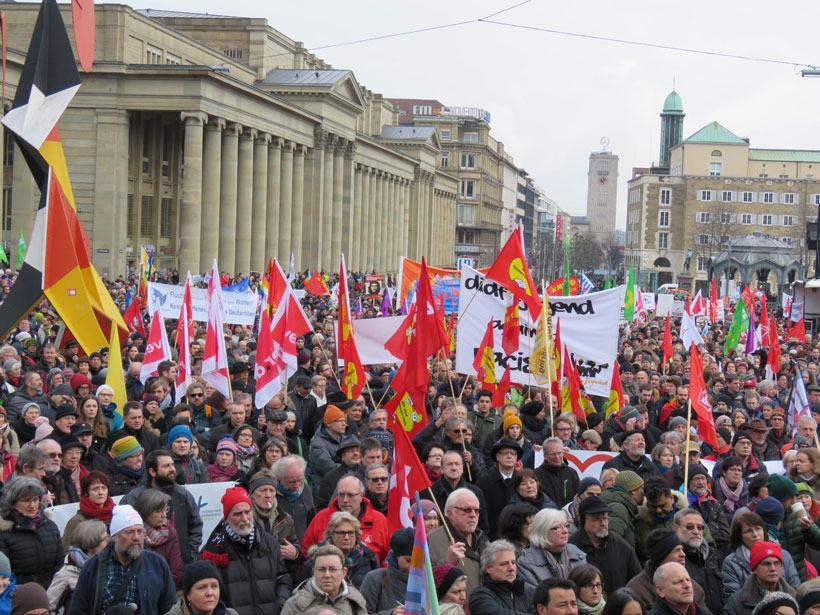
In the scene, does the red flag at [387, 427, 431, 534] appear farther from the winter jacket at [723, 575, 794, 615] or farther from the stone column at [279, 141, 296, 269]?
the stone column at [279, 141, 296, 269]

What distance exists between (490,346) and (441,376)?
5105mm

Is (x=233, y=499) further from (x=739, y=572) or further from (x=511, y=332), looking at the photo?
(x=511, y=332)

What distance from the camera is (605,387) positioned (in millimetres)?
15375

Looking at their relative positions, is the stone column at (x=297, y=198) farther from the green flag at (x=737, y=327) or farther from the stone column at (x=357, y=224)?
the green flag at (x=737, y=327)

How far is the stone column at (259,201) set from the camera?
6481 cm

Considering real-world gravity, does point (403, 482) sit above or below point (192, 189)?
below

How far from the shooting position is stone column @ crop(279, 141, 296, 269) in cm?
6900

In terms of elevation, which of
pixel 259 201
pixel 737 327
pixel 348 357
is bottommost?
pixel 737 327

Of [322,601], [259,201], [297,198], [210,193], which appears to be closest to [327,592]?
[322,601]

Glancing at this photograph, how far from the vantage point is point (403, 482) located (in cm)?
870

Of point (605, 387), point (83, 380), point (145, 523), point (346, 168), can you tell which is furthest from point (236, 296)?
point (346, 168)

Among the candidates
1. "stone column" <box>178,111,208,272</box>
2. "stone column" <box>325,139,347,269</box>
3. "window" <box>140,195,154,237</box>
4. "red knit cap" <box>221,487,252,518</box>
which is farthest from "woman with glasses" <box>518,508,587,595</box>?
"stone column" <box>325,139,347,269</box>

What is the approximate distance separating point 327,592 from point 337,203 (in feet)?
237

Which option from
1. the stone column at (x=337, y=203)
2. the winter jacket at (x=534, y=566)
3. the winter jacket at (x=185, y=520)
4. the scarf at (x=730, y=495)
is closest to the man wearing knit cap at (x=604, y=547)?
the winter jacket at (x=534, y=566)
